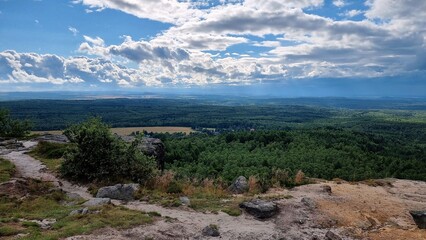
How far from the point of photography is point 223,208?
21.3 meters

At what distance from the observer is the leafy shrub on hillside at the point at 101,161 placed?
26906 millimetres

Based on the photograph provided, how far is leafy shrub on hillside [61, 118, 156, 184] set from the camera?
2691 centimetres

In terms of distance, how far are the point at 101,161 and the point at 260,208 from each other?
1348 cm

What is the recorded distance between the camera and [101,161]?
88.3 feet

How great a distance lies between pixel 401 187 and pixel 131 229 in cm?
2742

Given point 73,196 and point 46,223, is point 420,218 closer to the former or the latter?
point 46,223

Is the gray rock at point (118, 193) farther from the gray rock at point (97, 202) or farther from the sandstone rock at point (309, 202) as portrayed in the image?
the sandstone rock at point (309, 202)

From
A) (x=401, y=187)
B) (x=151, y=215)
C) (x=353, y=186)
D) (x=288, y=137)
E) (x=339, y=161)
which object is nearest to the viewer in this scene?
(x=151, y=215)

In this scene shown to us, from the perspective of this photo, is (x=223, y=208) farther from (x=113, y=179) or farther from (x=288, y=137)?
(x=288, y=137)

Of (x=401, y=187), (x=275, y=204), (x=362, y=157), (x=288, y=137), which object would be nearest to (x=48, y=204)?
(x=275, y=204)

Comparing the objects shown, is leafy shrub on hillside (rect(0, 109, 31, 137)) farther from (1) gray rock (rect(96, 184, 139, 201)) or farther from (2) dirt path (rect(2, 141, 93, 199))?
(1) gray rock (rect(96, 184, 139, 201))

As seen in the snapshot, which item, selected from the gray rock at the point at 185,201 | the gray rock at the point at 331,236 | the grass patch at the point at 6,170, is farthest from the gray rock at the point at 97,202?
the gray rock at the point at 331,236

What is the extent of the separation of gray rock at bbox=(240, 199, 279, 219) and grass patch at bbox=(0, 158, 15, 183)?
16.8m

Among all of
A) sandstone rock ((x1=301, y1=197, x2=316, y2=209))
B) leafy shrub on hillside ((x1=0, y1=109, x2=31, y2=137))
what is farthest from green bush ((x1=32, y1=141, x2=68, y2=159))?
sandstone rock ((x1=301, y1=197, x2=316, y2=209))
